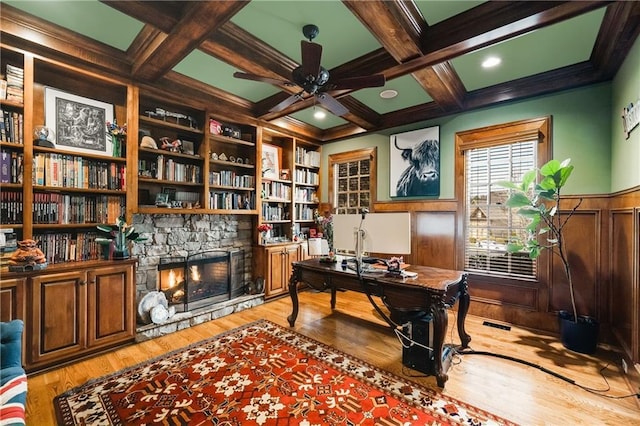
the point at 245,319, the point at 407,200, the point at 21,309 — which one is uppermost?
the point at 407,200

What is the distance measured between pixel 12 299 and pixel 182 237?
1610 millimetres

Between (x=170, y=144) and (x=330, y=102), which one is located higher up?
(x=330, y=102)


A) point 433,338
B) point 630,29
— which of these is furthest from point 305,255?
point 630,29

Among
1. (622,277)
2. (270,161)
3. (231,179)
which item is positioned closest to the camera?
(622,277)

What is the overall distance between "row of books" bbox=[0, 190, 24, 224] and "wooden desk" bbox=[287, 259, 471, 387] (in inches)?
102

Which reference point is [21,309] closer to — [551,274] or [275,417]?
[275,417]

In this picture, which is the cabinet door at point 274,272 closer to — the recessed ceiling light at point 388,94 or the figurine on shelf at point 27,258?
the figurine on shelf at point 27,258

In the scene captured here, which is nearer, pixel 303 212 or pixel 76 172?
pixel 76 172

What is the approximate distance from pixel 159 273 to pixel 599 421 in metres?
4.13

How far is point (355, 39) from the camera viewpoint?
2441mm

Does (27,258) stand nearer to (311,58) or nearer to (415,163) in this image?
(311,58)

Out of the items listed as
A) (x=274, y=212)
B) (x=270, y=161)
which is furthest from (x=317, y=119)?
(x=274, y=212)

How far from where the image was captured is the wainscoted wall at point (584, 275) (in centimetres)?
234

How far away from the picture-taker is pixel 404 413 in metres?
1.82
